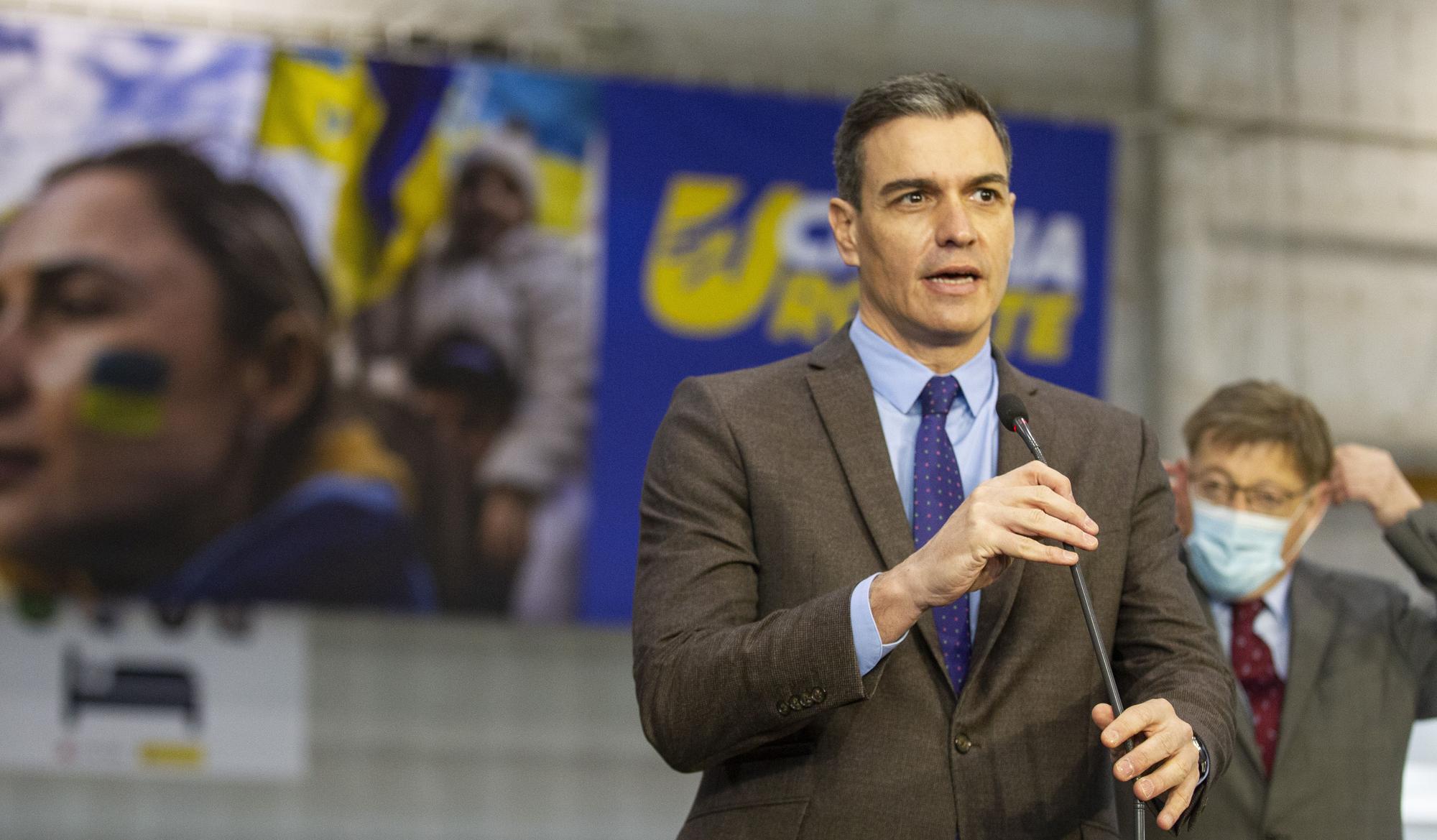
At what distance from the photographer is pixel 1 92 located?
187 inches

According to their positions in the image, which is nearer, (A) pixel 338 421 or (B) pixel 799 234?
(A) pixel 338 421

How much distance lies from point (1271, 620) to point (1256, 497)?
21 centimetres

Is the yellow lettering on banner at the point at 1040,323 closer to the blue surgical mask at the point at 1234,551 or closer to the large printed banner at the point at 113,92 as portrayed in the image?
the large printed banner at the point at 113,92

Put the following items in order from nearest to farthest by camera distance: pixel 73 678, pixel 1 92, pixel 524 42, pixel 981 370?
pixel 981 370
pixel 1 92
pixel 73 678
pixel 524 42

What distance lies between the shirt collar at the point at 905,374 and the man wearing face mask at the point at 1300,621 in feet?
3.23

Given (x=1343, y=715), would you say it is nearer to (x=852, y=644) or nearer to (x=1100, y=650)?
(x=1100, y=650)

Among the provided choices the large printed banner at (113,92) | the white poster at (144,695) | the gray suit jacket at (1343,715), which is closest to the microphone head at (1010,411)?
the gray suit jacket at (1343,715)

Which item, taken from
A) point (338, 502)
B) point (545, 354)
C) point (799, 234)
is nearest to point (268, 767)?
point (338, 502)

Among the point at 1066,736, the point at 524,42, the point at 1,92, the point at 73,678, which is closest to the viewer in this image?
the point at 1066,736

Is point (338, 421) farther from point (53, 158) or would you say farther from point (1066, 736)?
point (1066, 736)

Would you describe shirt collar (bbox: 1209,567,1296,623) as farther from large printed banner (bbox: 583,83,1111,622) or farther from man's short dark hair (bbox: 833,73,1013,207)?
large printed banner (bbox: 583,83,1111,622)

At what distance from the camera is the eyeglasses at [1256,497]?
2611 millimetres

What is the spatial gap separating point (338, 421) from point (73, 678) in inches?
49.3

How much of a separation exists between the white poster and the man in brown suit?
3867 millimetres
